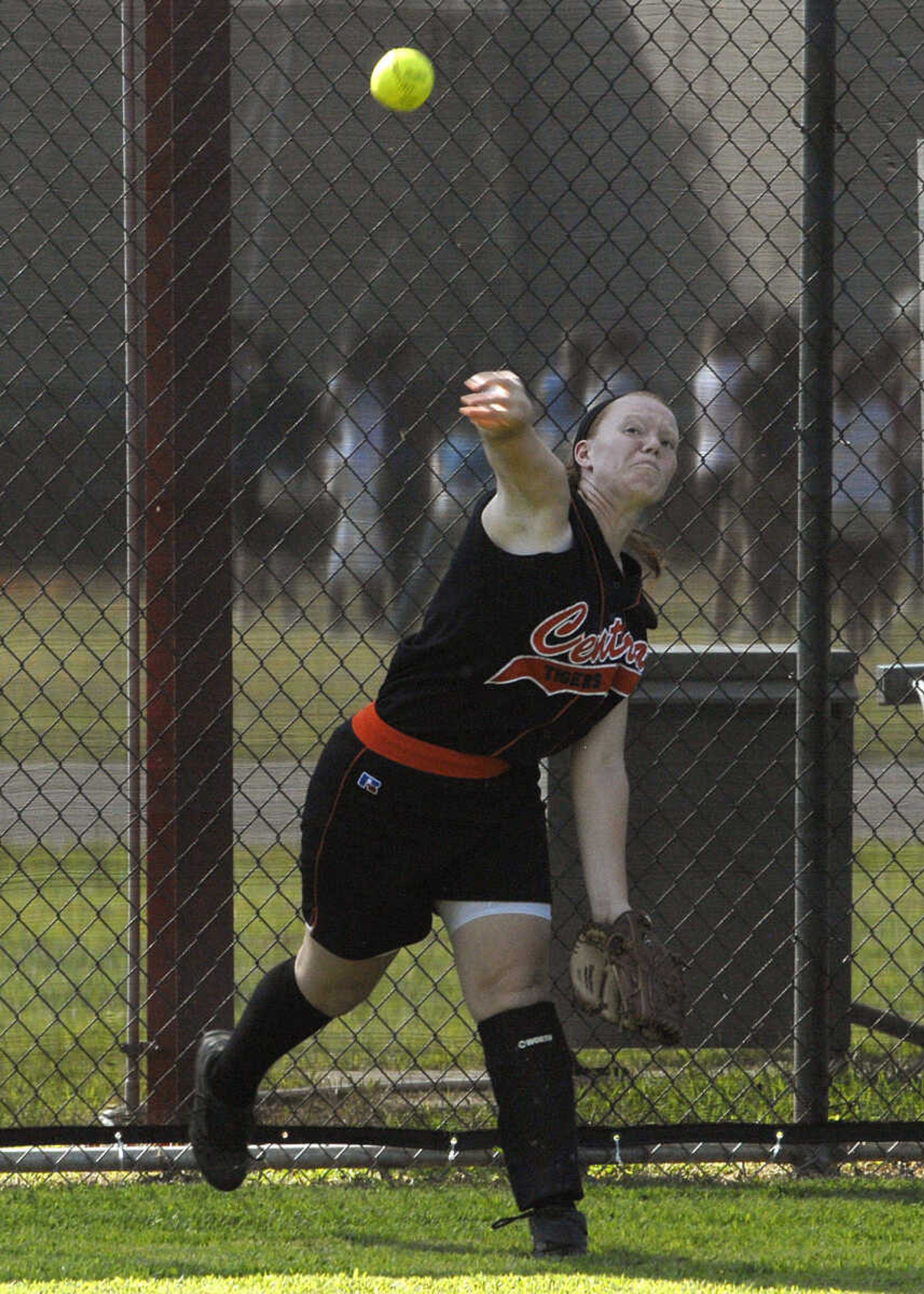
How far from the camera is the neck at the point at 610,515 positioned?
329 centimetres

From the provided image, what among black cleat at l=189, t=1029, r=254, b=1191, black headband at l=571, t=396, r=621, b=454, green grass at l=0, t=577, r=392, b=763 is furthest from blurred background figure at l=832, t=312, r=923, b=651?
black cleat at l=189, t=1029, r=254, b=1191

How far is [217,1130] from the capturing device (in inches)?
143

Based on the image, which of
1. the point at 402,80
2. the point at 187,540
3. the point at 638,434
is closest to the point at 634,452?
the point at 638,434

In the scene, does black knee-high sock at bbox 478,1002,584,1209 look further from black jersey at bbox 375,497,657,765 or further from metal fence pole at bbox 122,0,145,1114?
metal fence pole at bbox 122,0,145,1114

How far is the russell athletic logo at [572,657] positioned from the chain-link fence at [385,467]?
1.00 metres

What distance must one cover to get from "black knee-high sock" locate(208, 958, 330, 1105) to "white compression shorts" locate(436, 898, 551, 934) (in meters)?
0.43

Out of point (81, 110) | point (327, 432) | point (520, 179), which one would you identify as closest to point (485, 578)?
point (327, 432)

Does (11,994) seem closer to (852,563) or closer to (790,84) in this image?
(852,563)

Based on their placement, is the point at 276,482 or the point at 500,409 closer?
the point at 500,409

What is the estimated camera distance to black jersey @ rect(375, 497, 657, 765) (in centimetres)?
308

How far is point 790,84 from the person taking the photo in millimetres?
4129

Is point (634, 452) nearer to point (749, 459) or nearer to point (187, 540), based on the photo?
point (749, 459)

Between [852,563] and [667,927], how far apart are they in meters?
1.05

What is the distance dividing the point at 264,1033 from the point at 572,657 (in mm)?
1099
